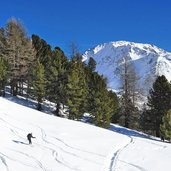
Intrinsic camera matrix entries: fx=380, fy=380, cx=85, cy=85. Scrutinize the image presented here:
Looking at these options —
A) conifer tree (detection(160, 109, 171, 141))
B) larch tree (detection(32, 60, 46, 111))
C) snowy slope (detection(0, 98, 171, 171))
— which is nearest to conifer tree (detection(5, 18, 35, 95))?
larch tree (detection(32, 60, 46, 111))

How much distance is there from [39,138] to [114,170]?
39.7 feet

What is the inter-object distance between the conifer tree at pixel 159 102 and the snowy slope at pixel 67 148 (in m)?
14.7

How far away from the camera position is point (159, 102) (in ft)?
187

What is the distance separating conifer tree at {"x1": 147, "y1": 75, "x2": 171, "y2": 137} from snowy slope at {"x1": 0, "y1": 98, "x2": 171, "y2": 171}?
1467cm

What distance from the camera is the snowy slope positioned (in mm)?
28156

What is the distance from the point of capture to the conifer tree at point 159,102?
56469 millimetres

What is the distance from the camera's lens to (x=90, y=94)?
5684cm

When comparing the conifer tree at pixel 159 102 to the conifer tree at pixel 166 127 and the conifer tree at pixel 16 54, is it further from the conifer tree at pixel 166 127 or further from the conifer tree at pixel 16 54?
the conifer tree at pixel 16 54

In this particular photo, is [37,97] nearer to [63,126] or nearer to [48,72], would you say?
[48,72]

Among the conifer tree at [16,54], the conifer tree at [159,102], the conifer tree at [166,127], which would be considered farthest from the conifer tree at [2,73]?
the conifer tree at [166,127]

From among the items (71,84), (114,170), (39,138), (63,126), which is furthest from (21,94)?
(114,170)

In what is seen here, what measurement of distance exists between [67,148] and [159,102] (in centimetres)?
2650

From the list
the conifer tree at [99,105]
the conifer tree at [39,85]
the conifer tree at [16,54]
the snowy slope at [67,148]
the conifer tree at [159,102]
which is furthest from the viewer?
the conifer tree at [16,54]

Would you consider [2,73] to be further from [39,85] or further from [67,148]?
[67,148]
